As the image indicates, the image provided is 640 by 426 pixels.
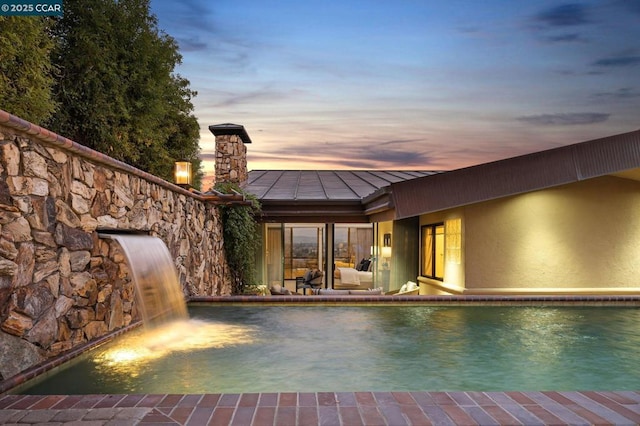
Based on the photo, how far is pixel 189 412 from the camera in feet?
9.93

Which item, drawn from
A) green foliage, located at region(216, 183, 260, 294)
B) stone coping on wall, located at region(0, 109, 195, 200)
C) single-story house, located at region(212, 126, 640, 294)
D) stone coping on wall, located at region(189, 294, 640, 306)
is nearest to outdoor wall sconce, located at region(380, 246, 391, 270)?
single-story house, located at region(212, 126, 640, 294)

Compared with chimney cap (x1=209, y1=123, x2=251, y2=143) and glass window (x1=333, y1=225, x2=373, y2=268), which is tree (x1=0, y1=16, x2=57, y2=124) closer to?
chimney cap (x1=209, y1=123, x2=251, y2=143)

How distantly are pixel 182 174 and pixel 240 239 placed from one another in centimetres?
307

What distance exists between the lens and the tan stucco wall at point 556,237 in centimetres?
1006

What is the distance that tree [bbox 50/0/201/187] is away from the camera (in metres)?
11.5

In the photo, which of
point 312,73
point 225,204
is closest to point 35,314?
point 225,204

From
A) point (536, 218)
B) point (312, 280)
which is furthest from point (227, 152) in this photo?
point (536, 218)

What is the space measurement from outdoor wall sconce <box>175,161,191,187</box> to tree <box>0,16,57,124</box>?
8.05 ft

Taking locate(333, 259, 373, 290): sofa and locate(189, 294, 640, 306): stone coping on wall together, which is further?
locate(333, 259, 373, 290): sofa

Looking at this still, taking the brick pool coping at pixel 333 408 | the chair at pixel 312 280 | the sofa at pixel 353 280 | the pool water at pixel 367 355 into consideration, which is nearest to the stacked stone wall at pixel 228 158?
the chair at pixel 312 280

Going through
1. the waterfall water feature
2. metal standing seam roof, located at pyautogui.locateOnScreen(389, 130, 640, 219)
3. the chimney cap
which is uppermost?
the chimney cap

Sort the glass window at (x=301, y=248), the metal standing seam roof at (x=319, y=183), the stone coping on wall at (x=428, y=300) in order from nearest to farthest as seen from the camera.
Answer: the stone coping on wall at (x=428, y=300)
the metal standing seam roof at (x=319, y=183)
the glass window at (x=301, y=248)

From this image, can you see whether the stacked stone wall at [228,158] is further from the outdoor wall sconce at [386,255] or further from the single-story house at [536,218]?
the outdoor wall sconce at [386,255]

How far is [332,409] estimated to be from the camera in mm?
3096
